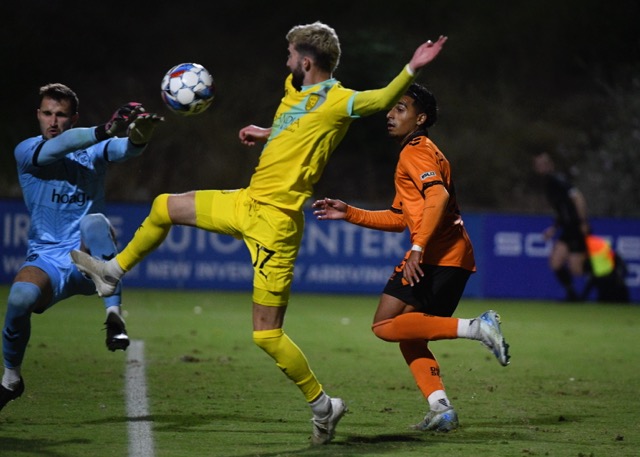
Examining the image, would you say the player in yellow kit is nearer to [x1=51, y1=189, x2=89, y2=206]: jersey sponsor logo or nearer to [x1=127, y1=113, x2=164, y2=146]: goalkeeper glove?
[x1=127, y1=113, x2=164, y2=146]: goalkeeper glove

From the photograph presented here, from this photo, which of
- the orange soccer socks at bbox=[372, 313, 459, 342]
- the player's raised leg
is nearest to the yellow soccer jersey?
the player's raised leg

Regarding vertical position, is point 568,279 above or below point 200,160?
below

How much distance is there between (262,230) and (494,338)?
158 cm

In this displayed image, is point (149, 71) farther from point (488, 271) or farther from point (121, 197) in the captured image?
point (488, 271)

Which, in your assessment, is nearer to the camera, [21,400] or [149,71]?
[21,400]

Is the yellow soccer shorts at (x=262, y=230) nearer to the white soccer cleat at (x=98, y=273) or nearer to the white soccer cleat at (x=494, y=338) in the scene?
the white soccer cleat at (x=98, y=273)

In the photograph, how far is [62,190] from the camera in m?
7.96

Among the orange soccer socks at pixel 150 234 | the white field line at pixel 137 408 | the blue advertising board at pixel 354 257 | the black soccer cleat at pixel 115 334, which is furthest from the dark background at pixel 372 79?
the orange soccer socks at pixel 150 234

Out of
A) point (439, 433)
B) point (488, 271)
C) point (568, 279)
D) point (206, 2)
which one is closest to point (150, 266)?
point (488, 271)

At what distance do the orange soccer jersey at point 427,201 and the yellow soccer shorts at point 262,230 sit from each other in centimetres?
95

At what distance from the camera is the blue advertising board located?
20203mm

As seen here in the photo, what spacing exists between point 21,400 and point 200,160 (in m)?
24.3

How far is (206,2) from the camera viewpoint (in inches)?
1775

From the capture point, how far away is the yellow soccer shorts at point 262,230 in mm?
6898
